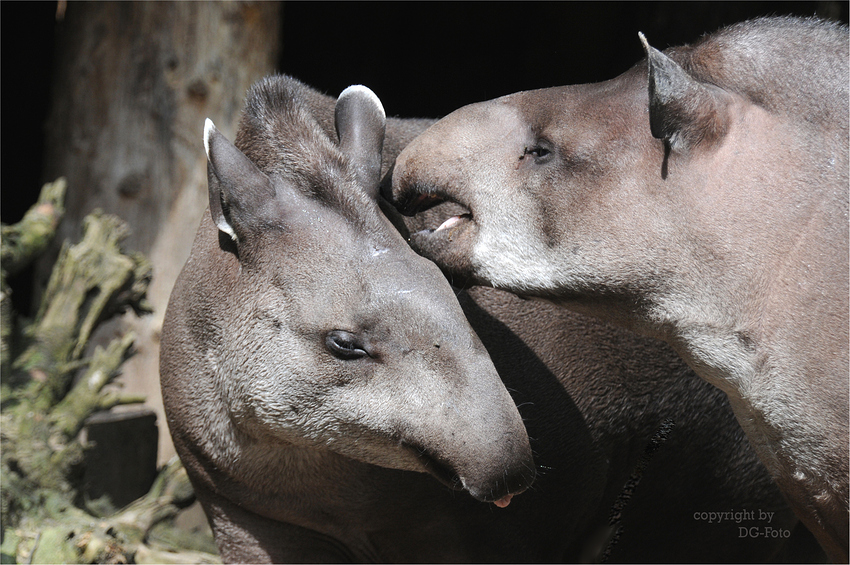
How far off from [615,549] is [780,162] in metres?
2.33

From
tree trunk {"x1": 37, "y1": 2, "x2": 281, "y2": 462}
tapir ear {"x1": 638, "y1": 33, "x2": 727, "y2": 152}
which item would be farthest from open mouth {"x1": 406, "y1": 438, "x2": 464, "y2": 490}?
tree trunk {"x1": 37, "y1": 2, "x2": 281, "y2": 462}

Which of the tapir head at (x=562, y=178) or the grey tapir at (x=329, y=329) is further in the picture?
the grey tapir at (x=329, y=329)

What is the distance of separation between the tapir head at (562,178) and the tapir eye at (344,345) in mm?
509

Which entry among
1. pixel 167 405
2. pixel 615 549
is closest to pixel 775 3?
pixel 615 549

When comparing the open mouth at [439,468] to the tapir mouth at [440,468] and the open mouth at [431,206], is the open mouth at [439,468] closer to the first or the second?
the tapir mouth at [440,468]

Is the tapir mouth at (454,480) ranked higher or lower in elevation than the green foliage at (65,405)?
higher

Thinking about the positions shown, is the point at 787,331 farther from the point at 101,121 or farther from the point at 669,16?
the point at 669,16

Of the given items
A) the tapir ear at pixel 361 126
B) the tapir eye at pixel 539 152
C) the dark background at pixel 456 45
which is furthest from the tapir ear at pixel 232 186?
the dark background at pixel 456 45

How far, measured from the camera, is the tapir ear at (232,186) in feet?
9.66

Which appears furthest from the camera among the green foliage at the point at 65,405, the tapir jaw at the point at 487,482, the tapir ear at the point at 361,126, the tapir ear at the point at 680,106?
the green foliage at the point at 65,405

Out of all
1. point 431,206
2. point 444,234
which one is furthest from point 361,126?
point 444,234

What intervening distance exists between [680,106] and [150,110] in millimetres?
4706

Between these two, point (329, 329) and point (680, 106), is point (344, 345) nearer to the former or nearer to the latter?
point (329, 329)

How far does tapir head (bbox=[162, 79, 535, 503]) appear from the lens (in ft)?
9.29
